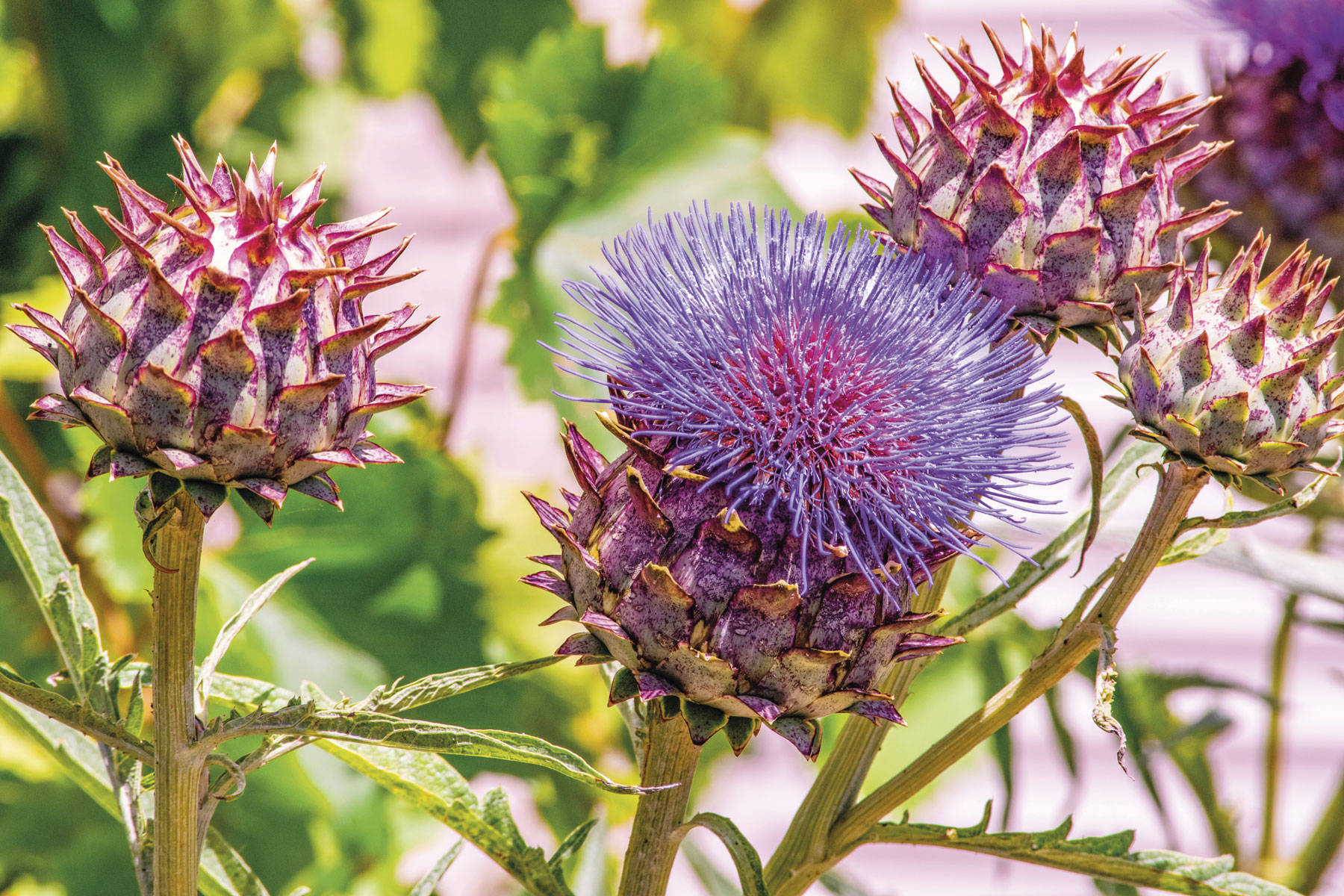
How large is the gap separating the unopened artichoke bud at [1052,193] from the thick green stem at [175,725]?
1.21 ft

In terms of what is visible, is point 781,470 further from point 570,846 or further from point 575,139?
point 575,139

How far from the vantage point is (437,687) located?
50 cm

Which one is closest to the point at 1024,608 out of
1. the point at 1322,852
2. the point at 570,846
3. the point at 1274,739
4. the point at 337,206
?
the point at 1274,739

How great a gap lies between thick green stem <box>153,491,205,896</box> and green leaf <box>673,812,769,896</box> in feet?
0.69

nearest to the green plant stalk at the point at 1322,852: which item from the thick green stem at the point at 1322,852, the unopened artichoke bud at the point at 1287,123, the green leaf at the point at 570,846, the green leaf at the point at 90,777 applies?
the thick green stem at the point at 1322,852

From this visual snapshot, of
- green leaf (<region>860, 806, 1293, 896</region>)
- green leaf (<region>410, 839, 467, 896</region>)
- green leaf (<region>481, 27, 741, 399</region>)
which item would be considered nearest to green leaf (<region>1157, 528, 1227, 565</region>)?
green leaf (<region>860, 806, 1293, 896</region>)

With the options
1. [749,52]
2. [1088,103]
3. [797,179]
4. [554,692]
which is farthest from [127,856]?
[797,179]

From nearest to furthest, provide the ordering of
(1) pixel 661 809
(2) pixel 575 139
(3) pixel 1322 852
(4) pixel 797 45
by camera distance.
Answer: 1. (1) pixel 661 809
2. (3) pixel 1322 852
3. (2) pixel 575 139
4. (4) pixel 797 45

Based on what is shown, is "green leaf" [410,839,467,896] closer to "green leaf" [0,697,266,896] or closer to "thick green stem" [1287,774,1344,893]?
"green leaf" [0,697,266,896]

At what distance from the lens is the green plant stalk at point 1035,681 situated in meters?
0.58

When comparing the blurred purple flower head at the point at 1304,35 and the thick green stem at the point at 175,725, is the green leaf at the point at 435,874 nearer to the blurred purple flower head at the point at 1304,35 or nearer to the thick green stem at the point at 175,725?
the thick green stem at the point at 175,725

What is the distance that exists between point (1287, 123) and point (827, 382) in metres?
0.67

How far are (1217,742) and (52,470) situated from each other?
67.1 inches

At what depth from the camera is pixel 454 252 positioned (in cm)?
184
